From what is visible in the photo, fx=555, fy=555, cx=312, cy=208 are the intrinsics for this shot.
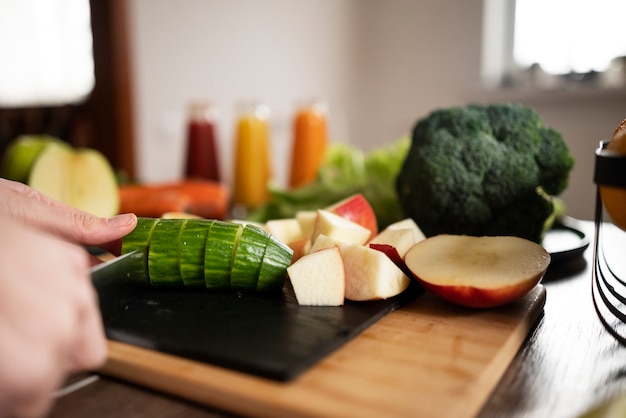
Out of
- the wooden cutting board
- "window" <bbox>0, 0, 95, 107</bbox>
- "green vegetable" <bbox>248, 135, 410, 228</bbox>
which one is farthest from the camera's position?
"window" <bbox>0, 0, 95, 107</bbox>

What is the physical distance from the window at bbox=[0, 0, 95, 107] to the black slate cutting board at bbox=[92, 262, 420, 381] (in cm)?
204

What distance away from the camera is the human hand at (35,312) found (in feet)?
1.27

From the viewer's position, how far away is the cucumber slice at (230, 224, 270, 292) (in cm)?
79

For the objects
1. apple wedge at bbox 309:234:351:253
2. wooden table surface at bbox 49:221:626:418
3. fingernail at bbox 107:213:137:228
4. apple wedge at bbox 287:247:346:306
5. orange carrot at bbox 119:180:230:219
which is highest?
fingernail at bbox 107:213:137:228

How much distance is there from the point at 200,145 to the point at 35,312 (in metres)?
1.80

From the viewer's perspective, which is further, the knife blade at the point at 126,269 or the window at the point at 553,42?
the window at the point at 553,42

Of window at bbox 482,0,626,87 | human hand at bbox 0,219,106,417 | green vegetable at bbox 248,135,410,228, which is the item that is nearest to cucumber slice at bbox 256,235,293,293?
human hand at bbox 0,219,106,417

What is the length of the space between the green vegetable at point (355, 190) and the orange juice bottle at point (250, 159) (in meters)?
0.55

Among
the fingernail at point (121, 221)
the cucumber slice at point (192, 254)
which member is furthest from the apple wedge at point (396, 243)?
the fingernail at point (121, 221)

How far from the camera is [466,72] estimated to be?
11.1 ft

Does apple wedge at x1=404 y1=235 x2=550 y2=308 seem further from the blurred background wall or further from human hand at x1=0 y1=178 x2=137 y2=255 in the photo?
the blurred background wall

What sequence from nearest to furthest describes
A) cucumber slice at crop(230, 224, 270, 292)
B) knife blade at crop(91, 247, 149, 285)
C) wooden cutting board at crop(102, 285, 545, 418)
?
wooden cutting board at crop(102, 285, 545, 418) < knife blade at crop(91, 247, 149, 285) < cucumber slice at crop(230, 224, 270, 292)

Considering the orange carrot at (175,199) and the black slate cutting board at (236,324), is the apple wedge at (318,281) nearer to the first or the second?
the black slate cutting board at (236,324)

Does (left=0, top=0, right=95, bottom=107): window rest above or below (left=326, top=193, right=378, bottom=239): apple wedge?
above
